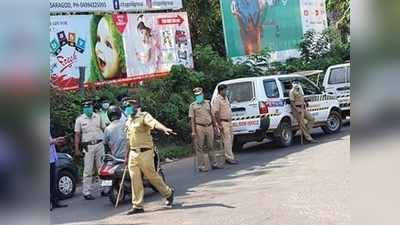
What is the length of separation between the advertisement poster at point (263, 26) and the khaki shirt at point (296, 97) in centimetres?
105

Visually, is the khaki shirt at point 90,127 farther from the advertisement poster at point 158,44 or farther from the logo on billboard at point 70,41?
the advertisement poster at point 158,44

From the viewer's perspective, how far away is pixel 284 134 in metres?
6.43

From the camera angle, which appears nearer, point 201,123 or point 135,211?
point 135,211

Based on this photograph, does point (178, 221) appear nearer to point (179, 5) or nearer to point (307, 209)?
point (307, 209)

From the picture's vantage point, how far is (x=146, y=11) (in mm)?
7117

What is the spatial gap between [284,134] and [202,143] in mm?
978

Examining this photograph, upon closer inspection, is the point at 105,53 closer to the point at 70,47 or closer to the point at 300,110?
the point at 70,47

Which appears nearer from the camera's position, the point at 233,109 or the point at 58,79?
the point at 58,79

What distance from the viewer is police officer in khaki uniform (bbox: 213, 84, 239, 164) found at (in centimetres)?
615

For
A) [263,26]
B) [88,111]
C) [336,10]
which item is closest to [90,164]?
[88,111]

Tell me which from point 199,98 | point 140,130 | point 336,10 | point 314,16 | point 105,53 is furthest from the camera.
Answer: point 105,53

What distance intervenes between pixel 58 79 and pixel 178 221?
83.9 inches

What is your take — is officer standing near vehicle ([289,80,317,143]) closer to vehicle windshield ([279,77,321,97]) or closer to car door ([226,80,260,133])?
vehicle windshield ([279,77,321,97])

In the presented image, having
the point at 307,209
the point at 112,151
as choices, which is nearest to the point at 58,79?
the point at 112,151
